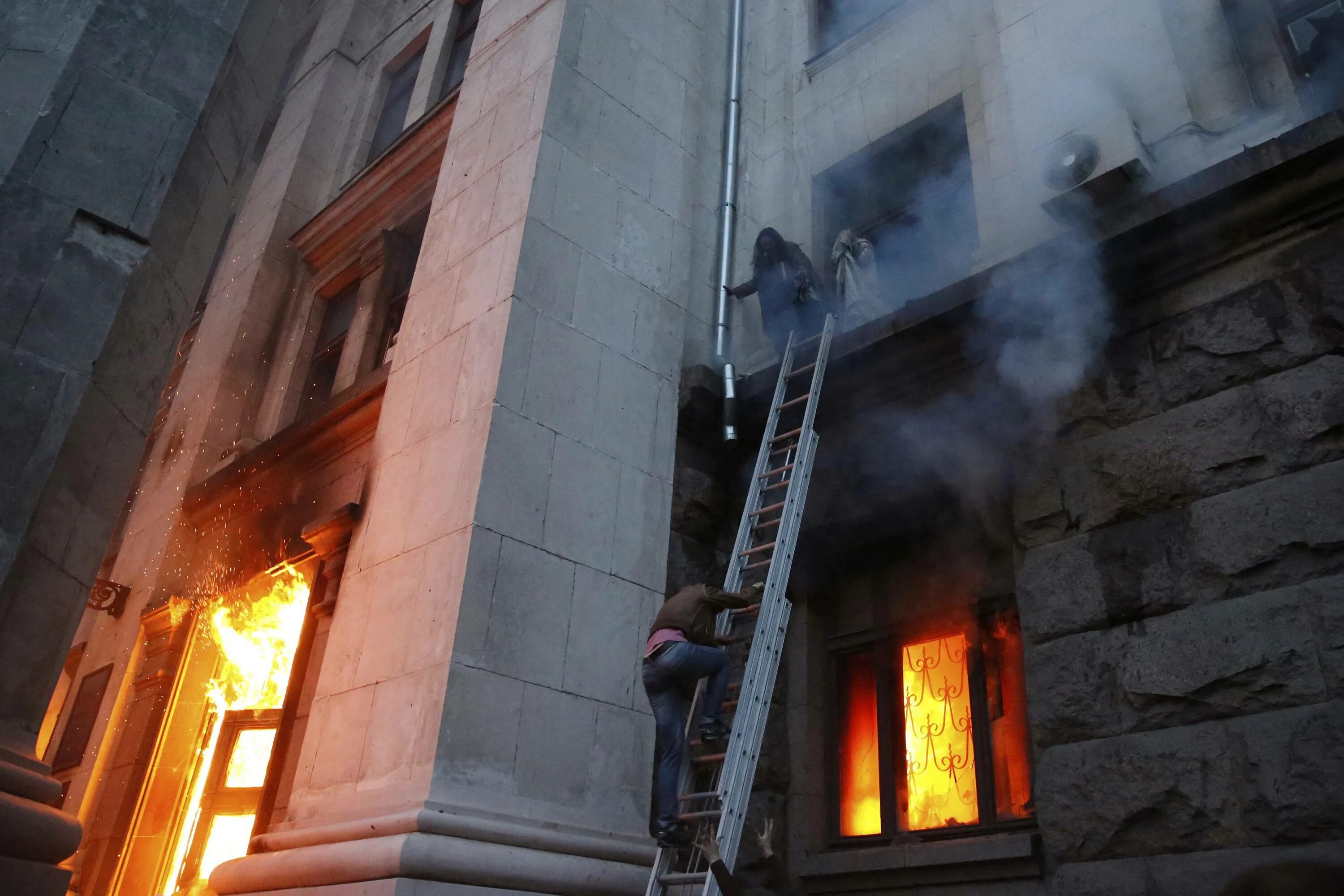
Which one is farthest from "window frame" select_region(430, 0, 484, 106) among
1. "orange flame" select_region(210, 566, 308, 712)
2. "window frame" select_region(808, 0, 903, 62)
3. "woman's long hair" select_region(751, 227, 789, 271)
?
"orange flame" select_region(210, 566, 308, 712)

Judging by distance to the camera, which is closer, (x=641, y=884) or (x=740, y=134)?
(x=641, y=884)

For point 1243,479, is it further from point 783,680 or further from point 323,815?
point 323,815

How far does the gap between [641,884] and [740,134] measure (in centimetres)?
711

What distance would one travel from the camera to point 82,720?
12062 mm

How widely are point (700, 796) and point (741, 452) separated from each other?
11.4ft

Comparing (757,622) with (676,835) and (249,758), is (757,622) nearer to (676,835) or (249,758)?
(676,835)

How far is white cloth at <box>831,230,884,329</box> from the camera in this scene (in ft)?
27.5

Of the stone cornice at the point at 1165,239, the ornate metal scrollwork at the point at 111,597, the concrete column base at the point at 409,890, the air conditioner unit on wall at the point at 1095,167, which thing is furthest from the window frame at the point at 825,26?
the ornate metal scrollwork at the point at 111,597

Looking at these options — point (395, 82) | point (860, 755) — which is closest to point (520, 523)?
point (860, 755)

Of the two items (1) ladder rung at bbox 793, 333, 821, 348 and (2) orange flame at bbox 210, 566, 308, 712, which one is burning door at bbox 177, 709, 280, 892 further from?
(1) ladder rung at bbox 793, 333, 821, 348

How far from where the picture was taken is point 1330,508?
16.7 ft

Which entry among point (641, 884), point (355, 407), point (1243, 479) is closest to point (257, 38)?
point (355, 407)

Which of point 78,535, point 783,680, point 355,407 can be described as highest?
point 355,407

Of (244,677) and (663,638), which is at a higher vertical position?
(244,677)
